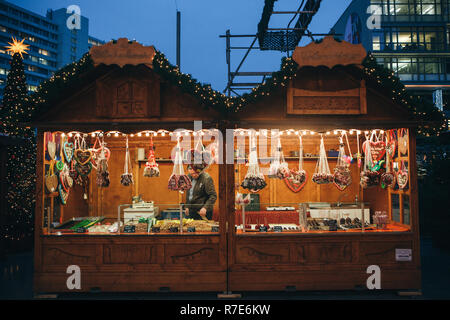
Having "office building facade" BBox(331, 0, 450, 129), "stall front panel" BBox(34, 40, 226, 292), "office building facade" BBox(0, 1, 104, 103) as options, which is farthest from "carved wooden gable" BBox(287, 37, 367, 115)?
"office building facade" BBox(0, 1, 104, 103)

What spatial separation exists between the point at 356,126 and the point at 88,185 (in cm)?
670

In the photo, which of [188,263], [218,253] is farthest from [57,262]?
[218,253]

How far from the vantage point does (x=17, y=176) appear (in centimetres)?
805

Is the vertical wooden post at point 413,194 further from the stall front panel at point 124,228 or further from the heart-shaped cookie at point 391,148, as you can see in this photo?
the stall front panel at point 124,228

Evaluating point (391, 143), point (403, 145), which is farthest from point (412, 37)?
point (403, 145)

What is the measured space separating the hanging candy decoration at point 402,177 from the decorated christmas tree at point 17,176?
8794 mm

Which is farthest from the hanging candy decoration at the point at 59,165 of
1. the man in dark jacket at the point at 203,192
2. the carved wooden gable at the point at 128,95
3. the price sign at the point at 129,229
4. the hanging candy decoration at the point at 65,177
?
the man in dark jacket at the point at 203,192

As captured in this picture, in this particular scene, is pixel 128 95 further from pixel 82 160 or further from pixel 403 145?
pixel 403 145

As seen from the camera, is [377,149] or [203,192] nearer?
[377,149]

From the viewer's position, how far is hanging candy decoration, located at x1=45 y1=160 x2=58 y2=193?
17.8ft

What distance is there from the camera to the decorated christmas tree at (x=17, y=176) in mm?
7988

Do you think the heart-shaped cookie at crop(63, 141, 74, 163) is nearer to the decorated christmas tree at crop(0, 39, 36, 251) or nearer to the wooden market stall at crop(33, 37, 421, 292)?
the wooden market stall at crop(33, 37, 421, 292)

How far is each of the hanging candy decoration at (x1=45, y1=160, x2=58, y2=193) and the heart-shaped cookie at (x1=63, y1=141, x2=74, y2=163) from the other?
0.45 m

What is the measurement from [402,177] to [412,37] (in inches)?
1512
